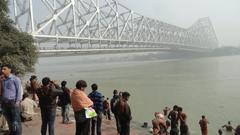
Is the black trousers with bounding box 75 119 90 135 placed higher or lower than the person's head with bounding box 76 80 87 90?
lower

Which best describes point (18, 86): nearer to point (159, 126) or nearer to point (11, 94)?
point (11, 94)

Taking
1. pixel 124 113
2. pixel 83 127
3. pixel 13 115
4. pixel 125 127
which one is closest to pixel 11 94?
pixel 13 115

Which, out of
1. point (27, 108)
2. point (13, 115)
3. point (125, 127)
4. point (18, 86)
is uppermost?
point (18, 86)

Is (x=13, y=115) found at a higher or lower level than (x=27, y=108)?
higher

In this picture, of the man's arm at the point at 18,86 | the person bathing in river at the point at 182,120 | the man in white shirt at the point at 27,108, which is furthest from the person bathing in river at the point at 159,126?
the man's arm at the point at 18,86

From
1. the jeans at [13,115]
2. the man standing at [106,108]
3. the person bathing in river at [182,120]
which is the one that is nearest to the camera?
the jeans at [13,115]

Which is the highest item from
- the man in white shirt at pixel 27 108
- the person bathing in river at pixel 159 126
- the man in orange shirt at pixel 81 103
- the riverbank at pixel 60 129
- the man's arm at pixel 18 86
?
the man's arm at pixel 18 86

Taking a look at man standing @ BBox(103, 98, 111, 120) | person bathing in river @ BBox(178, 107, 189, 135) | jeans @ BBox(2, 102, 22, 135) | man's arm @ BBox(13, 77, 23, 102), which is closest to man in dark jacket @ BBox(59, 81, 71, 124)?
man standing @ BBox(103, 98, 111, 120)

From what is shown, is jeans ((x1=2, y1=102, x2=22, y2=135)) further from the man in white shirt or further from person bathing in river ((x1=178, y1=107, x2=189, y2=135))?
person bathing in river ((x1=178, y1=107, x2=189, y2=135))

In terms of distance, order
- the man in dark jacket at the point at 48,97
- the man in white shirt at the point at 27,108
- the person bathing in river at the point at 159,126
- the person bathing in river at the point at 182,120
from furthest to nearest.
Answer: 1. the person bathing in river at the point at 182,120
2. the man in white shirt at the point at 27,108
3. the person bathing in river at the point at 159,126
4. the man in dark jacket at the point at 48,97

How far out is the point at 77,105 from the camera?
629cm

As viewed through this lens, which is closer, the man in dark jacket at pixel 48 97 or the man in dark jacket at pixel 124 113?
the man in dark jacket at pixel 48 97

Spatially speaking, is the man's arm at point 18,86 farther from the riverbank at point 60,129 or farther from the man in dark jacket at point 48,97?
the riverbank at point 60,129

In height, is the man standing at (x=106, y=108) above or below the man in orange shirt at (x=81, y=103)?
below
